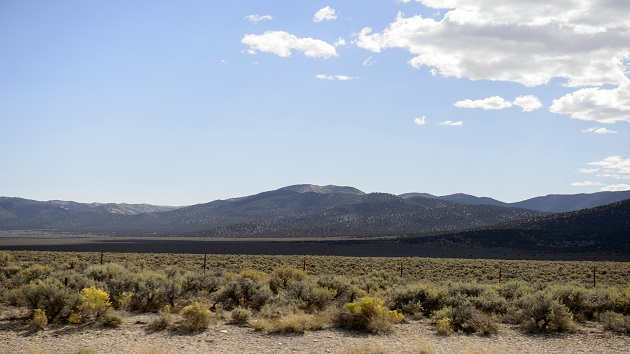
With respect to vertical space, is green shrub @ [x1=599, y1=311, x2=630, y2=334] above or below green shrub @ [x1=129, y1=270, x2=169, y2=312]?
below

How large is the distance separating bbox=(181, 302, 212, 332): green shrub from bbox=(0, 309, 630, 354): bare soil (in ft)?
0.81

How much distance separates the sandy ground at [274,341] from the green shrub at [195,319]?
0.31 m

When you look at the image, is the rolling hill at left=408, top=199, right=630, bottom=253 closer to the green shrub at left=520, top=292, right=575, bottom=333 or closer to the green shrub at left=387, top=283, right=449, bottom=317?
the green shrub at left=387, top=283, right=449, bottom=317

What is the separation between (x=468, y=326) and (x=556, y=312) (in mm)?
2672

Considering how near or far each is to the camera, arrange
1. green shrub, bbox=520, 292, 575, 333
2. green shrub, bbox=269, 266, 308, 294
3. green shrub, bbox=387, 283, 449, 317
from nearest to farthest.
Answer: green shrub, bbox=520, 292, 575, 333 → green shrub, bbox=387, 283, 449, 317 → green shrub, bbox=269, 266, 308, 294

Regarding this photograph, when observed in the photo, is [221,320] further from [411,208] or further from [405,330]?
[411,208]

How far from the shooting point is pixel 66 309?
1446cm

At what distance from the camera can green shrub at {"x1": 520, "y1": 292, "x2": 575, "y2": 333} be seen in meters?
14.4

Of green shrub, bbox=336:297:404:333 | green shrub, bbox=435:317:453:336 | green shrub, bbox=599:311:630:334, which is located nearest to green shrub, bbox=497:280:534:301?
green shrub, bbox=599:311:630:334

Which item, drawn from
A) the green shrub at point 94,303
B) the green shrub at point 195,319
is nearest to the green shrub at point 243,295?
the green shrub at point 195,319

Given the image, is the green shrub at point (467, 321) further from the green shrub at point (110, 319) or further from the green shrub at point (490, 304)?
the green shrub at point (110, 319)

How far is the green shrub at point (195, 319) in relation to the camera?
13797mm

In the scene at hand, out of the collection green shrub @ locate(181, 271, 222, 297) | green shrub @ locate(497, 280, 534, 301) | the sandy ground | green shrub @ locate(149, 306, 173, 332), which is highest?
green shrub @ locate(181, 271, 222, 297)

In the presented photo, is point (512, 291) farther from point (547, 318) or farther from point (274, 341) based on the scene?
point (274, 341)
